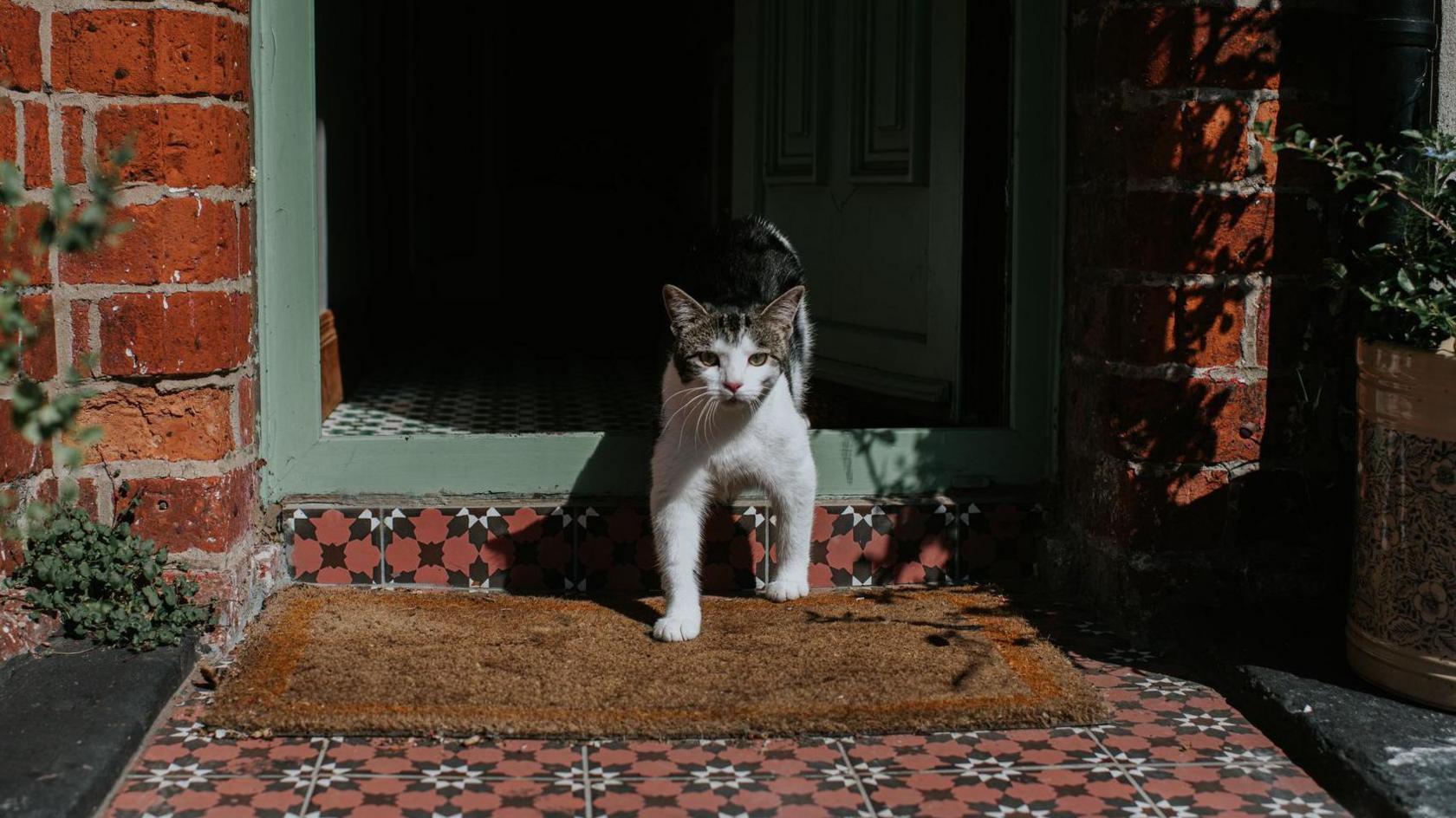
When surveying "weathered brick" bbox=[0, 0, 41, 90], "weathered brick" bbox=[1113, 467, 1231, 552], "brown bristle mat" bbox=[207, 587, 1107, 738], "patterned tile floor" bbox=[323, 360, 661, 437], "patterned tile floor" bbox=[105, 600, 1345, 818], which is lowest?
"patterned tile floor" bbox=[105, 600, 1345, 818]

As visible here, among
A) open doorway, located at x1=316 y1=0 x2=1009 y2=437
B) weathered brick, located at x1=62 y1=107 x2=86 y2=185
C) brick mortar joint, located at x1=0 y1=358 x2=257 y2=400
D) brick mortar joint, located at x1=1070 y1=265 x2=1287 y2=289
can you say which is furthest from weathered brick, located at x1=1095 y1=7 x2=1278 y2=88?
weathered brick, located at x1=62 y1=107 x2=86 y2=185

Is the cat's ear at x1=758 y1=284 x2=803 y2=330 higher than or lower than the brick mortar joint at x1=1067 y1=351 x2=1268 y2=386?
higher

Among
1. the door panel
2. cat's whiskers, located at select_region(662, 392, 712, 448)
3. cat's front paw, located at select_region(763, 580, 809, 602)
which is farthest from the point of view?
the door panel

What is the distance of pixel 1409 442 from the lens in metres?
2.32

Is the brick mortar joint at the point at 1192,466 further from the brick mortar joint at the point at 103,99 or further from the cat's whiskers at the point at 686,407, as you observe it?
the brick mortar joint at the point at 103,99

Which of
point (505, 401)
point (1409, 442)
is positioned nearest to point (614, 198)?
point (505, 401)

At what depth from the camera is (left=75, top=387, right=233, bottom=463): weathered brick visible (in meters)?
2.61

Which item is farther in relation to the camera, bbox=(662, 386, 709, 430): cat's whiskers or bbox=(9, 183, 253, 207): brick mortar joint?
bbox=(662, 386, 709, 430): cat's whiskers

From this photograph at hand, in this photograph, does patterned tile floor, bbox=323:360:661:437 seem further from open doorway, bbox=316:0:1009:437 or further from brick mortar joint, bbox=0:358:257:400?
brick mortar joint, bbox=0:358:257:400

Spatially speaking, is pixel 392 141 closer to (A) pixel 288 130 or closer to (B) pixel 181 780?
(A) pixel 288 130

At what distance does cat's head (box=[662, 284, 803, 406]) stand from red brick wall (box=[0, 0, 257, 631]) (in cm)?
85

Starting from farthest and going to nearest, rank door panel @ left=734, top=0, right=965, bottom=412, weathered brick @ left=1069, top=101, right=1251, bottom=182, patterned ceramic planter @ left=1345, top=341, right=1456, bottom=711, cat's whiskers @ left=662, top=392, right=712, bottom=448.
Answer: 1. door panel @ left=734, top=0, right=965, bottom=412
2. cat's whiskers @ left=662, top=392, right=712, bottom=448
3. weathered brick @ left=1069, top=101, right=1251, bottom=182
4. patterned ceramic planter @ left=1345, top=341, right=1456, bottom=711

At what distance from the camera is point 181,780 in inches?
84.0

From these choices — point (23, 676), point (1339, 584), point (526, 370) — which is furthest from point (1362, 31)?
point (526, 370)
